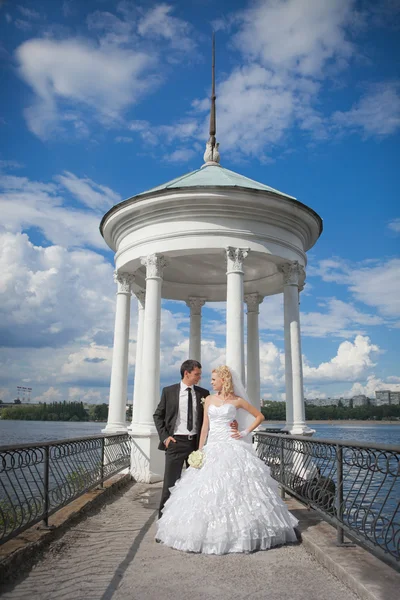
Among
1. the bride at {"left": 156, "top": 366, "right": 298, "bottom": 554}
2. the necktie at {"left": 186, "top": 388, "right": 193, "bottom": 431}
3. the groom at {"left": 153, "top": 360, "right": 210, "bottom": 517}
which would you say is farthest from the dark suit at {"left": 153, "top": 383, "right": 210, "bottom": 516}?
the bride at {"left": 156, "top": 366, "right": 298, "bottom": 554}

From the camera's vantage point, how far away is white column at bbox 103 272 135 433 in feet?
57.7

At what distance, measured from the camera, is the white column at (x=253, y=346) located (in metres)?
21.9

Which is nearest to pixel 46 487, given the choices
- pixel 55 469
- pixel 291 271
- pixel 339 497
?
Answer: pixel 55 469

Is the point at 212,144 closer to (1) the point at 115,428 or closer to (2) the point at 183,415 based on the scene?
(1) the point at 115,428

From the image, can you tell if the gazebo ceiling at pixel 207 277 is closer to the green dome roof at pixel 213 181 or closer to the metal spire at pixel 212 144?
the green dome roof at pixel 213 181

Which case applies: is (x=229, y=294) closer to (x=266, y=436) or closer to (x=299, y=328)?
(x=299, y=328)

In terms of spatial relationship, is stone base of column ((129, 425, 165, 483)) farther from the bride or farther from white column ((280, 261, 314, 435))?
the bride

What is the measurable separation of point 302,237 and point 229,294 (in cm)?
389

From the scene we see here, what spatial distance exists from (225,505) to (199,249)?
10179 mm

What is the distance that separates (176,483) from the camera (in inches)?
301

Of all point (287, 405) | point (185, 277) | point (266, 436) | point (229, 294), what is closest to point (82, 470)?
point (266, 436)

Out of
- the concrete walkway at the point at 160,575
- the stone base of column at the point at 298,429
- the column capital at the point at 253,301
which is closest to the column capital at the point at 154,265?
the stone base of column at the point at 298,429

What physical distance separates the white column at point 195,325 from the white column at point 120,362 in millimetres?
5316

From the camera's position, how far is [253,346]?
73.5 ft
